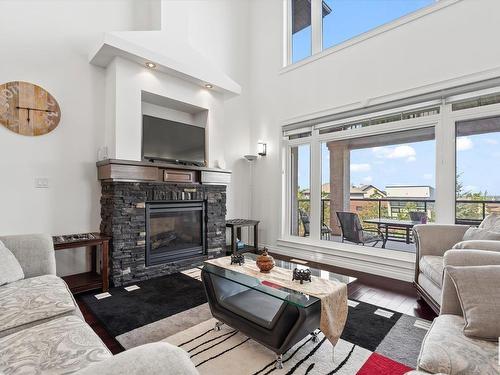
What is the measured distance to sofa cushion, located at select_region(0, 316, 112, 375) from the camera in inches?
39.3

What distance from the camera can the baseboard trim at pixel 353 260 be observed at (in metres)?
3.26

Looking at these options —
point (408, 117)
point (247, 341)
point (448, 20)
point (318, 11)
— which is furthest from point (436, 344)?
point (318, 11)

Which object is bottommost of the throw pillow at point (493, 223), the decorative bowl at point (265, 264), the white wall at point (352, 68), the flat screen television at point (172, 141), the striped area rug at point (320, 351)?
the striped area rug at point (320, 351)

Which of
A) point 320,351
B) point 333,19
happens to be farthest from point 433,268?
point 333,19

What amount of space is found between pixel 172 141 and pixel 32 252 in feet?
6.86

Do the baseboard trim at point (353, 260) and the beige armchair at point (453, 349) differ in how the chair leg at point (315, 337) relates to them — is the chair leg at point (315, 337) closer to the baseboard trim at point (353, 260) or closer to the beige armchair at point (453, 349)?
the beige armchair at point (453, 349)

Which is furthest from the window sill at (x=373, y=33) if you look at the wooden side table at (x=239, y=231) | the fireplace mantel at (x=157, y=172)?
the wooden side table at (x=239, y=231)

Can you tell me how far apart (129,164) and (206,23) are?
2.92m

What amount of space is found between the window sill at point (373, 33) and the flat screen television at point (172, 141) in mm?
1910

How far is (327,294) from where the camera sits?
1.59m

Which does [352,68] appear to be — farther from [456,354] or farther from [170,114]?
[456,354]

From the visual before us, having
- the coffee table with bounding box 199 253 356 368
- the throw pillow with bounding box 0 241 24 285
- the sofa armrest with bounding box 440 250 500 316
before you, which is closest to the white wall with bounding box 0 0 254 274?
the throw pillow with bounding box 0 241 24 285

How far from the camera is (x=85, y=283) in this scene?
2801 millimetres

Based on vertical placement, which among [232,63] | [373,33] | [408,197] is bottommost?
[408,197]
